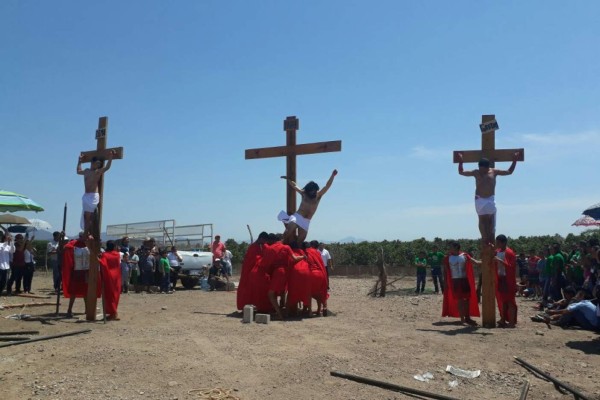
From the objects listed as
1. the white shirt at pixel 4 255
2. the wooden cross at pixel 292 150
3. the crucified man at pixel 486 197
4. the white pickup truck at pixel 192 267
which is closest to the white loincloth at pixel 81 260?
the wooden cross at pixel 292 150

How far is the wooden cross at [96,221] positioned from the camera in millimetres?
9719

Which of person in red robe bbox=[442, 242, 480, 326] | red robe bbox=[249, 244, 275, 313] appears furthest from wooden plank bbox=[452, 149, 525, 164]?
red robe bbox=[249, 244, 275, 313]

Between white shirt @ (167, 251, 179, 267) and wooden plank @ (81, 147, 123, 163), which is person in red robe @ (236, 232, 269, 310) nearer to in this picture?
wooden plank @ (81, 147, 123, 163)

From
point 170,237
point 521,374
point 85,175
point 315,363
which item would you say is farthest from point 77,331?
point 170,237

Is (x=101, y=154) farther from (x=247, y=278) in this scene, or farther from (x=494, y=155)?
(x=494, y=155)

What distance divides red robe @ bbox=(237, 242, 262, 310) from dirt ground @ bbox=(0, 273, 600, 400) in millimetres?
940

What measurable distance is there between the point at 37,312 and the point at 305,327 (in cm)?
591

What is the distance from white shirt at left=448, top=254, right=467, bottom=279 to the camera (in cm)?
977

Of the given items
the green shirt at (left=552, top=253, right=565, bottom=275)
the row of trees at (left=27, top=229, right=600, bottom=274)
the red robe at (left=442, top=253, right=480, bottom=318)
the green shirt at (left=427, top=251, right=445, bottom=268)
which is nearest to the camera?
the red robe at (left=442, top=253, right=480, bottom=318)

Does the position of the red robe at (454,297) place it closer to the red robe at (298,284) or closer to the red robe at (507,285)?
the red robe at (507,285)

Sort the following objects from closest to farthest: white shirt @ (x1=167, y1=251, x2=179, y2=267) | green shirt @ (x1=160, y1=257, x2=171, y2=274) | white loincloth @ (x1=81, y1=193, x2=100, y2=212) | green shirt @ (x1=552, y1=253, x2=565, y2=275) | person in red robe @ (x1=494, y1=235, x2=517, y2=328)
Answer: person in red robe @ (x1=494, y1=235, x2=517, y2=328) < white loincloth @ (x1=81, y1=193, x2=100, y2=212) < green shirt @ (x1=552, y1=253, x2=565, y2=275) < green shirt @ (x1=160, y1=257, x2=171, y2=274) < white shirt @ (x1=167, y1=251, x2=179, y2=267)

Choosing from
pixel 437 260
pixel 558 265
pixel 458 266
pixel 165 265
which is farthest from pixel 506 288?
pixel 165 265

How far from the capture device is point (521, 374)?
6.14 metres

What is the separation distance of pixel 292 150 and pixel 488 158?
14.0 feet
